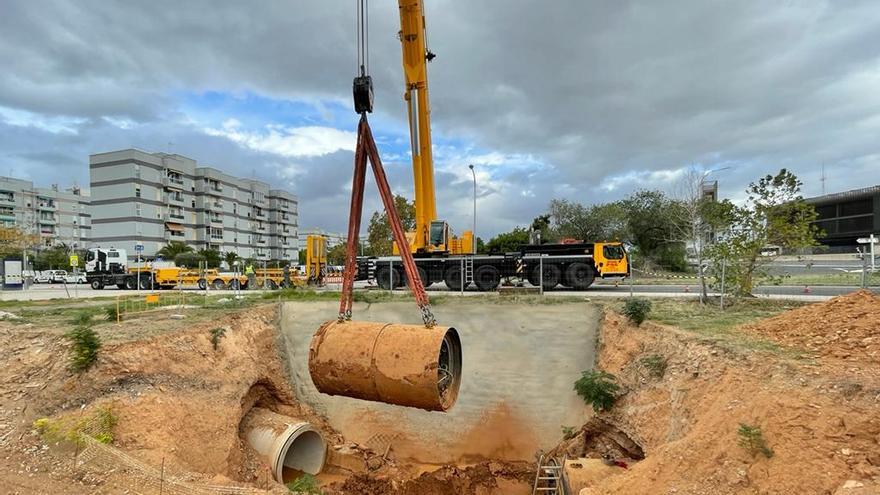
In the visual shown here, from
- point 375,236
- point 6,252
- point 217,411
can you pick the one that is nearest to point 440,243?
point 217,411

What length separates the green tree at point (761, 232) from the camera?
11227mm

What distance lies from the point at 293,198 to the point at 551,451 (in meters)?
90.5

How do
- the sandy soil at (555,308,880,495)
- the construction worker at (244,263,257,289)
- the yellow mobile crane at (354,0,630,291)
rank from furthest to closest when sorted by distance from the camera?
the construction worker at (244,263,257,289), the yellow mobile crane at (354,0,630,291), the sandy soil at (555,308,880,495)

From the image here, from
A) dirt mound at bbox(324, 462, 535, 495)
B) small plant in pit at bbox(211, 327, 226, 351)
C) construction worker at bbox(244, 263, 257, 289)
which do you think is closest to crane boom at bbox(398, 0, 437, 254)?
small plant in pit at bbox(211, 327, 226, 351)

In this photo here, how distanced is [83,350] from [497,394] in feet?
29.3

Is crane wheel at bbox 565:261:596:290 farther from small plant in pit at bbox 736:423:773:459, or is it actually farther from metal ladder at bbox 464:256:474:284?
small plant in pit at bbox 736:423:773:459

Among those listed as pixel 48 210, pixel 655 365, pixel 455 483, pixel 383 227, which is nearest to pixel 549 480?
pixel 455 483

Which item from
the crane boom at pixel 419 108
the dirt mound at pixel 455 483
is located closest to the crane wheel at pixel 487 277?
the crane boom at pixel 419 108

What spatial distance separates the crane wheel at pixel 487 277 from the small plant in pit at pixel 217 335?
9.55 metres

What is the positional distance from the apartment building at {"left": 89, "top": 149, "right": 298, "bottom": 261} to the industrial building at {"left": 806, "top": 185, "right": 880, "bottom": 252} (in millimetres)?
81361

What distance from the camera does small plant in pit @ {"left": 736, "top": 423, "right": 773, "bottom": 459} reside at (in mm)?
5074

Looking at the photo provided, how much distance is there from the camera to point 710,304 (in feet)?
40.5

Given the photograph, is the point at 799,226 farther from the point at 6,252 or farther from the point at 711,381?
the point at 6,252

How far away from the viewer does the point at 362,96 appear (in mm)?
6609
